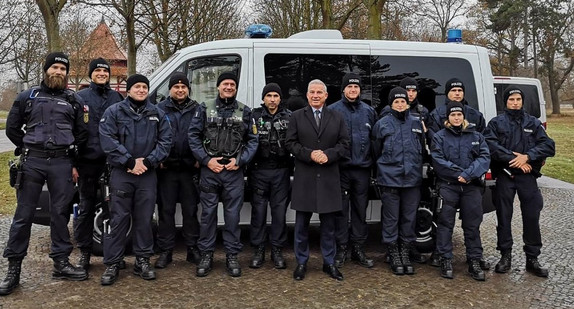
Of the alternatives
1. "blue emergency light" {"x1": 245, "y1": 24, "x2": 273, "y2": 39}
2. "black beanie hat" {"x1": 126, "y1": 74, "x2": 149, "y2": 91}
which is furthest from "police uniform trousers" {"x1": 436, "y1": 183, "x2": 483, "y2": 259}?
"black beanie hat" {"x1": 126, "y1": 74, "x2": 149, "y2": 91}

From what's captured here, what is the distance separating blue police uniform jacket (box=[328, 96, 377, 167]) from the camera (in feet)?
16.2

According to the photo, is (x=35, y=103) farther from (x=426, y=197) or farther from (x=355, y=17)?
(x=355, y=17)

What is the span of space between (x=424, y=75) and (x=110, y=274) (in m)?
3.96

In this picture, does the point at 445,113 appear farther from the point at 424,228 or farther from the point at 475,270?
the point at 475,270

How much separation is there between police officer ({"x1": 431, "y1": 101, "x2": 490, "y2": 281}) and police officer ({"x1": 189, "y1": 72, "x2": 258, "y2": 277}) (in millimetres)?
1897

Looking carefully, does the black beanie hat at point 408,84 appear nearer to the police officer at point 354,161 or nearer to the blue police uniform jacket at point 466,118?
the blue police uniform jacket at point 466,118

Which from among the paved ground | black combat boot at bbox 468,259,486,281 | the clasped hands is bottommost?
the paved ground

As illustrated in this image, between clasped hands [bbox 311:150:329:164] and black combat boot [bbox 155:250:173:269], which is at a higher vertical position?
clasped hands [bbox 311:150:329:164]

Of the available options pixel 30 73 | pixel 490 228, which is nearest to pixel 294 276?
pixel 490 228

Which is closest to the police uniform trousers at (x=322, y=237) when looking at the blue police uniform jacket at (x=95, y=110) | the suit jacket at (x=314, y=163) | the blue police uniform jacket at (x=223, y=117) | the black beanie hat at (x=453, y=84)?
the suit jacket at (x=314, y=163)

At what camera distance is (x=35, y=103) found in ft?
14.3

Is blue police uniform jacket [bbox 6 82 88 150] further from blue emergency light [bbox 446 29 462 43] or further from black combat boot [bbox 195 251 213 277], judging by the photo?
blue emergency light [bbox 446 29 462 43]

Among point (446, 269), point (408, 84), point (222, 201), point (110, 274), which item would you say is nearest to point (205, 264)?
point (222, 201)

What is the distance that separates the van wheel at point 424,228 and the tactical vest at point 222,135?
87.9 inches
